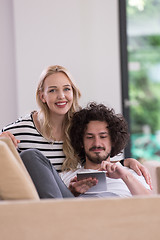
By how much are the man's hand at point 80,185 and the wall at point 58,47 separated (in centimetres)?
216

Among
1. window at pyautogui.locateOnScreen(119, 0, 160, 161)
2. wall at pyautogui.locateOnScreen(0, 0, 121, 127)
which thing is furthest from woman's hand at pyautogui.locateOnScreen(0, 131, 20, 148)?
window at pyautogui.locateOnScreen(119, 0, 160, 161)

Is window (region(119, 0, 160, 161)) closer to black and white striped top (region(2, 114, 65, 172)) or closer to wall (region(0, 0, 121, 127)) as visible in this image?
wall (region(0, 0, 121, 127))

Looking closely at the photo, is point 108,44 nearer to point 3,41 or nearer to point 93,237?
point 3,41

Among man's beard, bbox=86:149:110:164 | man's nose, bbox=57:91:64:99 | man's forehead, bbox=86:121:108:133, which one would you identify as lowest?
man's beard, bbox=86:149:110:164

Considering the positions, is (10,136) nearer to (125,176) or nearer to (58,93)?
(58,93)

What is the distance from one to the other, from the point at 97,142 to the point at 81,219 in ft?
3.96

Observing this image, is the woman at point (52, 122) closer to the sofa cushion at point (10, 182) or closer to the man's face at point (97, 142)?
the man's face at point (97, 142)

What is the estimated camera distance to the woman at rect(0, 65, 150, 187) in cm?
293

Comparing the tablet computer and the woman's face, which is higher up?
the woman's face

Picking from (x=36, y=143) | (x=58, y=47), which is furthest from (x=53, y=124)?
(x=58, y=47)

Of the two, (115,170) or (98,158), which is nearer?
(115,170)

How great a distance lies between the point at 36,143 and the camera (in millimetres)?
2936

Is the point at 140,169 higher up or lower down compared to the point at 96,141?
lower down

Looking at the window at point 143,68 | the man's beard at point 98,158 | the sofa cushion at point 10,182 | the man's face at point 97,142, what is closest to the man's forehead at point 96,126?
the man's face at point 97,142
